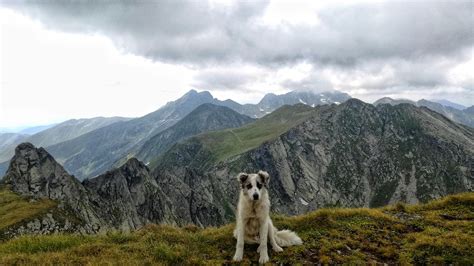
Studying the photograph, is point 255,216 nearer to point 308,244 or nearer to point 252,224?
point 252,224

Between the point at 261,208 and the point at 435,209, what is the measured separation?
628 inches

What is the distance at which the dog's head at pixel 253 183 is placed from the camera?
49.0 feet

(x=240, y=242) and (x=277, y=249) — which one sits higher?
(x=240, y=242)

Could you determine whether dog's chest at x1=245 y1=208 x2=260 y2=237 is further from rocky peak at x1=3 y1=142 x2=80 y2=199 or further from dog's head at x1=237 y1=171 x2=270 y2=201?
rocky peak at x1=3 y1=142 x2=80 y2=199

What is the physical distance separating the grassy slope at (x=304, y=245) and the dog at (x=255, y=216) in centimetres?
49

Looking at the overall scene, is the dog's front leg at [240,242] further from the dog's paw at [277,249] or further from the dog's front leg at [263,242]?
the dog's paw at [277,249]

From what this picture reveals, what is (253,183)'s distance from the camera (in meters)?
15.1

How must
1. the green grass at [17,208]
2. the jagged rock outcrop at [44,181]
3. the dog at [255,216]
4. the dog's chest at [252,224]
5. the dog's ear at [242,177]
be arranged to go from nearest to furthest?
1. the dog at [255,216]
2. the dog's chest at [252,224]
3. the dog's ear at [242,177]
4. the green grass at [17,208]
5. the jagged rock outcrop at [44,181]

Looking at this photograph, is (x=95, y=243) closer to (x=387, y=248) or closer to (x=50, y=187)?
(x=387, y=248)

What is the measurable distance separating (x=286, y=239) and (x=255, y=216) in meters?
2.40

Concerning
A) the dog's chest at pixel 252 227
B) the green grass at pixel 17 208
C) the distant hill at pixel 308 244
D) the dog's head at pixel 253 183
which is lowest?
the green grass at pixel 17 208

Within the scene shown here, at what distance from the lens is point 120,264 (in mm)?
12773

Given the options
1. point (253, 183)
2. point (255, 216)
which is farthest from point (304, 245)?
point (253, 183)

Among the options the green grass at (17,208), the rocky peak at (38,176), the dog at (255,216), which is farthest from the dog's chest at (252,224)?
the rocky peak at (38,176)
